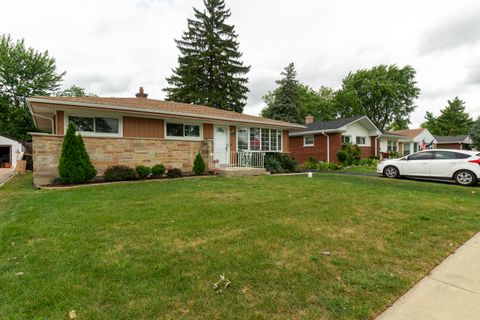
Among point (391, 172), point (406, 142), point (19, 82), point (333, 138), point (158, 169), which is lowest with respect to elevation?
point (391, 172)

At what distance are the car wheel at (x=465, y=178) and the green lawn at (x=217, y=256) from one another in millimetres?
5136

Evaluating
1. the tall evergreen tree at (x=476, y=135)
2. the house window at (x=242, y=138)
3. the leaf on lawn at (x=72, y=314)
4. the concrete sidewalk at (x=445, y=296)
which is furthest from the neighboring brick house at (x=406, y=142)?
the leaf on lawn at (x=72, y=314)

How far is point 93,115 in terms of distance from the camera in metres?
10.1

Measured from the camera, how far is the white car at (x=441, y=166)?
9.49 meters

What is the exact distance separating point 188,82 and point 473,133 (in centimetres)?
2725

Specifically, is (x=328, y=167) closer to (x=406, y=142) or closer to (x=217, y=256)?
(x=217, y=256)

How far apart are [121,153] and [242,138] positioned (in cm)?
652

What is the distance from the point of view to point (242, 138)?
14172 mm

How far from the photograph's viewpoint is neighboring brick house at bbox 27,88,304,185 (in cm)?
884

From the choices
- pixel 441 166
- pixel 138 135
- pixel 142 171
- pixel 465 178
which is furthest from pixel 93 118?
pixel 465 178

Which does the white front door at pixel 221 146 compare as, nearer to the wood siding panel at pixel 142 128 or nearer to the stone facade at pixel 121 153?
the stone facade at pixel 121 153

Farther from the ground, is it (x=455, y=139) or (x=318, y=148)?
(x=455, y=139)

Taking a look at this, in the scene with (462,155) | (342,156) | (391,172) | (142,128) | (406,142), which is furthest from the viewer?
(406,142)

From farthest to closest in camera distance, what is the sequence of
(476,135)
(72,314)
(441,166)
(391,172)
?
(476,135) → (391,172) → (441,166) → (72,314)
